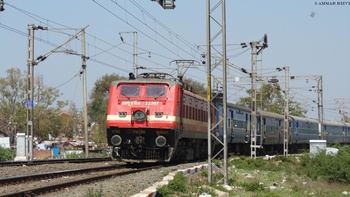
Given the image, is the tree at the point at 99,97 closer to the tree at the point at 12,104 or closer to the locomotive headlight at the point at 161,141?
the tree at the point at 12,104

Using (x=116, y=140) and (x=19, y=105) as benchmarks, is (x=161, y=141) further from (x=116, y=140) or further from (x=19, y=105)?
(x=19, y=105)

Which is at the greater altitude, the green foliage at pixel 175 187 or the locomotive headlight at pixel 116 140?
the locomotive headlight at pixel 116 140

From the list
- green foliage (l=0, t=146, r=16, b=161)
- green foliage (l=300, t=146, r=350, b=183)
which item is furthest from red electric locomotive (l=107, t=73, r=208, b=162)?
green foliage (l=0, t=146, r=16, b=161)

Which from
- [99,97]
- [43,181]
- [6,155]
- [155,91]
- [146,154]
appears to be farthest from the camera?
[99,97]

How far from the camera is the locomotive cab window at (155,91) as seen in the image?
21.6 metres

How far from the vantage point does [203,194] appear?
13.3 m

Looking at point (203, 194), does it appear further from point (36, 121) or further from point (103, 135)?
point (36, 121)

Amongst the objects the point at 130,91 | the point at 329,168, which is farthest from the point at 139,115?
the point at 329,168

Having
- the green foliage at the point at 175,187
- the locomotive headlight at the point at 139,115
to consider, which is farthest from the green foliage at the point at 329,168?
the green foliage at the point at 175,187

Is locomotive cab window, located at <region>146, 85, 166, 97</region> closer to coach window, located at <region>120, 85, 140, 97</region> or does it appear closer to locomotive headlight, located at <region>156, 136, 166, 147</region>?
coach window, located at <region>120, 85, 140, 97</region>

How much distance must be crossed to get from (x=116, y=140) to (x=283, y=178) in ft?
21.4

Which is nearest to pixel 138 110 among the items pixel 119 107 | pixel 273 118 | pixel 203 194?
pixel 119 107

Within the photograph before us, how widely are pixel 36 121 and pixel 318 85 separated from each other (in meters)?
31.9

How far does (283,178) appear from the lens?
72.5 feet
